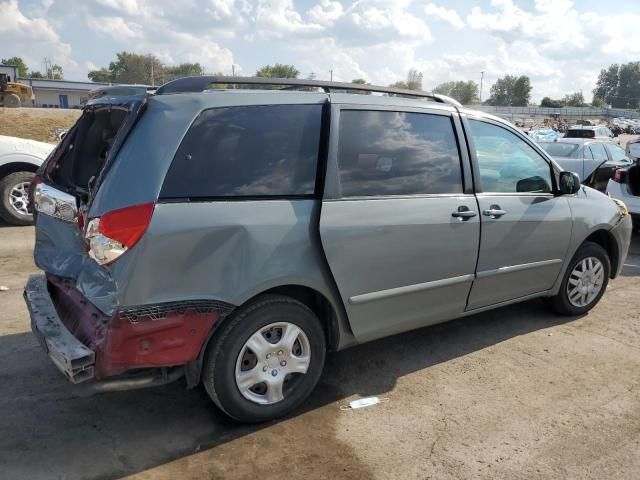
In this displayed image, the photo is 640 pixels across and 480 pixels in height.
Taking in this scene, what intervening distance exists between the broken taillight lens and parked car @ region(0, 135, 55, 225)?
631cm

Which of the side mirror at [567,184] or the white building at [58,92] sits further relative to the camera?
the white building at [58,92]

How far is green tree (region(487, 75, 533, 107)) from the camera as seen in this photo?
A: 12694 cm

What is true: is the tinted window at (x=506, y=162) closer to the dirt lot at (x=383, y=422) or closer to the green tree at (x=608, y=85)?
the dirt lot at (x=383, y=422)

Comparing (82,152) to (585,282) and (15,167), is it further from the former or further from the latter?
(15,167)

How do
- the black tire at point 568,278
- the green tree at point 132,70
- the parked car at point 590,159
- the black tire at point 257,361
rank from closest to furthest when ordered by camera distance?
the black tire at point 257,361, the black tire at point 568,278, the parked car at point 590,159, the green tree at point 132,70

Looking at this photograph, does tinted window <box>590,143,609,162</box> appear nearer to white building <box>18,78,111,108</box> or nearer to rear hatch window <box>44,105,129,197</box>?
rear hatch window <box>44,105,129,197</box>

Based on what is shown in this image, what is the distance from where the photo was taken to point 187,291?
2.77 metres

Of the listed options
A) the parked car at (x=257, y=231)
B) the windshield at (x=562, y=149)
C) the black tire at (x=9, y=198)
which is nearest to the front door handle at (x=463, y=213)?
the parked car at (x=257, y=231)

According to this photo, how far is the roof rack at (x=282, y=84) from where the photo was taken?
3.02 m

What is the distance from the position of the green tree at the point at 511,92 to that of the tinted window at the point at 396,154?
129338 millimetres

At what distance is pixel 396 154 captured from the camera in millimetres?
3625

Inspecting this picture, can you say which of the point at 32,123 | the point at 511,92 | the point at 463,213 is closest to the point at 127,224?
the point at 463,213

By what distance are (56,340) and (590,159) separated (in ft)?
38.3

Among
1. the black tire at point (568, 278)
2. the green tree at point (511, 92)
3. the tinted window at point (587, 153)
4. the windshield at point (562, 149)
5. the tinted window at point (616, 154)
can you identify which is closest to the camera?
the black tire at point (568, 278)
